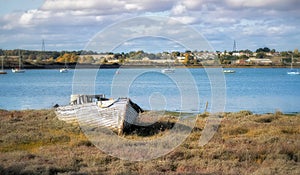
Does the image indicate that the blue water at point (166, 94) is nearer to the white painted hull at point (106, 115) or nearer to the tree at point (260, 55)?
the white painted hull at point (106, 115)

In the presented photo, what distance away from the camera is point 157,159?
43.9 ft

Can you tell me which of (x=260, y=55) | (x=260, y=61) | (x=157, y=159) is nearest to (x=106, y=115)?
(x=157, y=159)

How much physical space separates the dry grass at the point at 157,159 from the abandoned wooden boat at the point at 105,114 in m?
0.49

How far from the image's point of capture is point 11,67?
167750 millimetres

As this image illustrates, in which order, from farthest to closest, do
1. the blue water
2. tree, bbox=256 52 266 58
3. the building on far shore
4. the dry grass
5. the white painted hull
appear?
the building on far shore < tree, bbox=256 52 266 58 < the blue water < the white painted hull < the dry grass

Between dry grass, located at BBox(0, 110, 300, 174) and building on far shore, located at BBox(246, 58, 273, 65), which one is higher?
building on far shore, located at BBox(246, 58, 273, 65)

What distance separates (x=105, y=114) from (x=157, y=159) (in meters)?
6.21

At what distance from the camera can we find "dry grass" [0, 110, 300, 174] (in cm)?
1192

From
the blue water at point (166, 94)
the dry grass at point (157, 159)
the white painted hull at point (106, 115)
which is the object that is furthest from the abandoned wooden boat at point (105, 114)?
the blue water at point (166, 94)

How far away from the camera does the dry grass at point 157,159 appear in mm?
11918

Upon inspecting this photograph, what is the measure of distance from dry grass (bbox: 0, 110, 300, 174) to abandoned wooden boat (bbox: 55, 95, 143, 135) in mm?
495

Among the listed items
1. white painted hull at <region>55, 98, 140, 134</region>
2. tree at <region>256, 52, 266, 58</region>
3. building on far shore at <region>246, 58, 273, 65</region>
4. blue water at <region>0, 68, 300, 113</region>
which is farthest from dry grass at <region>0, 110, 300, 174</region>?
building on far shore at <region>246, 58, 273, 65</region>

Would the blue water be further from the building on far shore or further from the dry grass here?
the building on far shore

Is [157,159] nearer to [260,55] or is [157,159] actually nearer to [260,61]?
[260,55]
